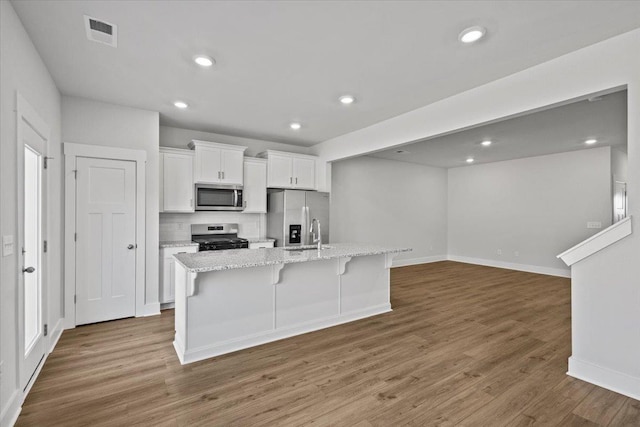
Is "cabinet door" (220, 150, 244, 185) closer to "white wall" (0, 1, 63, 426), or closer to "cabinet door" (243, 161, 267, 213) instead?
"cabinet door" (243, 161, 267, 213)

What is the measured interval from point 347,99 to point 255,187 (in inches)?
91.3

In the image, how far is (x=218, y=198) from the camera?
194 inches

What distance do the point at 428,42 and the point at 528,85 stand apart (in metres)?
1.18

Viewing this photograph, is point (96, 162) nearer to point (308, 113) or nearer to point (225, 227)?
point (225, 227)

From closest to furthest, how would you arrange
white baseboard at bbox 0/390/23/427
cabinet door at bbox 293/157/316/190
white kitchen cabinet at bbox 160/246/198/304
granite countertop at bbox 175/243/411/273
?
white baseboard at bbox 0/390/23/427
granite countertop at bbox 175/243/411/273
white kitchen cabinet at bbox 160/246/198/304
cabinet door at bbox 293/157/316/190

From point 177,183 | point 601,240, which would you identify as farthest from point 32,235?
point 601,240

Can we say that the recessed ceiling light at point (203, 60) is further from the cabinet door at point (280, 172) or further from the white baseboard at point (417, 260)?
the white baseboard at point (417, 260)

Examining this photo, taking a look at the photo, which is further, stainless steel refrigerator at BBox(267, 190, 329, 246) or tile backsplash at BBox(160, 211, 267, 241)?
stainless steel refrigerator at BBox(267, 190, 329, 246)

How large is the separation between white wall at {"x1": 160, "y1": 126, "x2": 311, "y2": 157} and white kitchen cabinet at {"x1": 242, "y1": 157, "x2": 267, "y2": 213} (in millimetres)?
476

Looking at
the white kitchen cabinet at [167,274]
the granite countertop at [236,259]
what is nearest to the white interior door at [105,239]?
the white kitchen cabinet at [167,274]

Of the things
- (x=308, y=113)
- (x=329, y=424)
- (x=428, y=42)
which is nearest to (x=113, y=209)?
(x=308, y=113)

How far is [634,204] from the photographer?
2.26 meters

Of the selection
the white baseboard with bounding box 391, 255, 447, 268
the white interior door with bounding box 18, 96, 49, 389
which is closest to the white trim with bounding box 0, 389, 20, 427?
the white interior door with bounding box 18, 96, 49, 389

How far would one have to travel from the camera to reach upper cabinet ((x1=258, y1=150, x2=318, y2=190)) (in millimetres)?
5398
